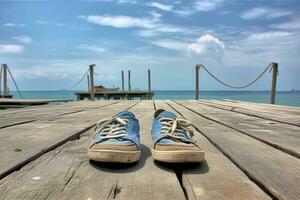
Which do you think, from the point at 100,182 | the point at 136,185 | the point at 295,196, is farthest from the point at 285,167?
the point at 100,182

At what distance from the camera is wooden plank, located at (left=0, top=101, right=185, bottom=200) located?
0.96m

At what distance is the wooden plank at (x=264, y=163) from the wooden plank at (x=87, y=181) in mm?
276

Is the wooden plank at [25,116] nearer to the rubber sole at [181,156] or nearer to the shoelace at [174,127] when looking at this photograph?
the shoelace at [174,127]

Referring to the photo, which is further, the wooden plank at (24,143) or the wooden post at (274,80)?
the wooden post at (274,80)

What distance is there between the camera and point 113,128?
4.77ft

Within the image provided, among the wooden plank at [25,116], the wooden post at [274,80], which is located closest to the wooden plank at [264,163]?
the wooden plank at [25,116]

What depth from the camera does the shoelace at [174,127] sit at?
1.37 m

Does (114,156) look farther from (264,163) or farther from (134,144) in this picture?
(264,163)

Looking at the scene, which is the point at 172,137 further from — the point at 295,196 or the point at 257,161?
the point at 295,196

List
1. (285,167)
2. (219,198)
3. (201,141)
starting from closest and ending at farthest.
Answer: (219,198)
(285,167)
(201,141)

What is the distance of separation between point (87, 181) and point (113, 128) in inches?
15.9

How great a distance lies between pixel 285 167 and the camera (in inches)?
48.9

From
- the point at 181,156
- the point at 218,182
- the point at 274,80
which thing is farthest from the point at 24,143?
the point at 274,80

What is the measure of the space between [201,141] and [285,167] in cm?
62
